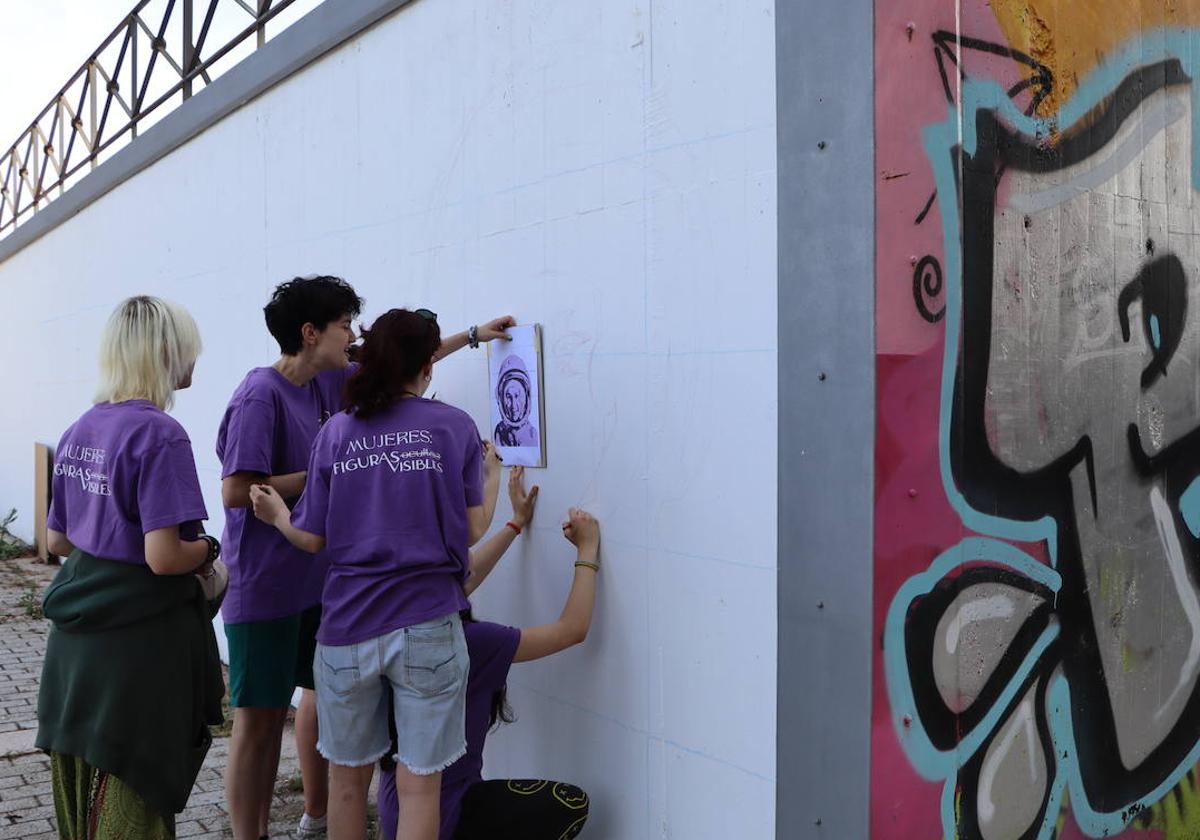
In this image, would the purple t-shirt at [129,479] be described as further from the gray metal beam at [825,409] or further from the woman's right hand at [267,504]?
the gray metal beam at [825,409]

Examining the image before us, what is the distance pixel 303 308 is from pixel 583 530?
1150mm

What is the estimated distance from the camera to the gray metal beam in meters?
2.46

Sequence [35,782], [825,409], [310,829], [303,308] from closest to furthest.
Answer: [825,409]
[303,308]
[310,829]
[35,782]

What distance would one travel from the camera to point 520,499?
358 centimetres

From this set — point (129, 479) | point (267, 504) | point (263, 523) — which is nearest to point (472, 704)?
point (267, 504)

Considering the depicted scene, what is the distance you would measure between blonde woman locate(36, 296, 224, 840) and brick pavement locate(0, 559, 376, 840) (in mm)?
1118

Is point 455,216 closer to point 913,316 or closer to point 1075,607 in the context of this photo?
point 913,316

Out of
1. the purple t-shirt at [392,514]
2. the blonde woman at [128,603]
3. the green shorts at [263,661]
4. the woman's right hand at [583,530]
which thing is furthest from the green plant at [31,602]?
the woman's right hand at [583,530]

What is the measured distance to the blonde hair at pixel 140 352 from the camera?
2.98 m

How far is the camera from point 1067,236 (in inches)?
112

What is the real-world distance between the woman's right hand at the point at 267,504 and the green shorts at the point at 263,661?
1.62 ft

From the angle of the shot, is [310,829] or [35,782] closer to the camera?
[310,829]

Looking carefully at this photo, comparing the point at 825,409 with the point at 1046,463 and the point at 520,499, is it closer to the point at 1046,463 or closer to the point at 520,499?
the point at 1046,463

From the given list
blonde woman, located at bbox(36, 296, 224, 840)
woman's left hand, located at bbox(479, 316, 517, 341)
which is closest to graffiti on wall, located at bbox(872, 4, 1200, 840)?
woman's left hand, located at bbox(479, 316, 517, 341)
